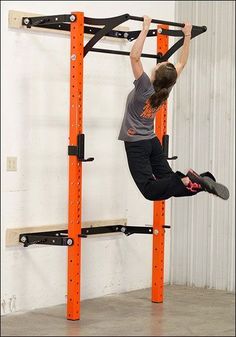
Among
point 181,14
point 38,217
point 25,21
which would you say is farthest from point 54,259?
point 181,14

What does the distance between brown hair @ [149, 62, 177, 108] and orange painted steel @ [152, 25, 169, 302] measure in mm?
1044

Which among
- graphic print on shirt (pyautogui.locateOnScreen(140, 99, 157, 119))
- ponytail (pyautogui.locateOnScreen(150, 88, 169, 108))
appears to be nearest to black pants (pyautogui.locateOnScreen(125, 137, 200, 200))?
graphic print on shirt (pyautogui.locateOnScreen(140, 99, 157, 119))

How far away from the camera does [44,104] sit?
6629 millimetres

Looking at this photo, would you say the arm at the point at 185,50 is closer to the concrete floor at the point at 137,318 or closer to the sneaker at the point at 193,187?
the sneaker at the point at 193,187

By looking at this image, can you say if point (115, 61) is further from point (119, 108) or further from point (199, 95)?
point (199, 95)

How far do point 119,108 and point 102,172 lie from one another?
619mm

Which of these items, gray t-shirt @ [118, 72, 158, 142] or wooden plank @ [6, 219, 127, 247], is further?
wooden plank @ [6, 219, 127, 247]

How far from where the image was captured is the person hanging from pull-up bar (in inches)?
221

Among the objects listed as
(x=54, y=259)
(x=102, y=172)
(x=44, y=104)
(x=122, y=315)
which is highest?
(x=44, y=104)

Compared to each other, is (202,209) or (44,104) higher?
(44,104)

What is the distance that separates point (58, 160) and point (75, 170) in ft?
2.07

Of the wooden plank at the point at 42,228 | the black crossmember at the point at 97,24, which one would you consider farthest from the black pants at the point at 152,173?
the wooden plank at the point at 42,228

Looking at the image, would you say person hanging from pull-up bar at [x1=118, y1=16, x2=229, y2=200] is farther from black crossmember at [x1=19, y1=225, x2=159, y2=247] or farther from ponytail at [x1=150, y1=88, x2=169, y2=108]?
black crossmember at [x1=19, y1=225, x2=159, y2=247]

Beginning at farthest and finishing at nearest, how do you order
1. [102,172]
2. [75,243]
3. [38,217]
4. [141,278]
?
[141,278] → [102,172] → [38,217] → [75,243]
